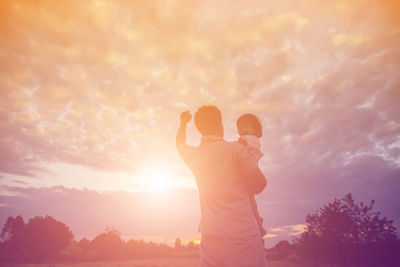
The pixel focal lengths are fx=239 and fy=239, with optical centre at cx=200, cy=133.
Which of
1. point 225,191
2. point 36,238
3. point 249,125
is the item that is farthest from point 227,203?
point 36,238

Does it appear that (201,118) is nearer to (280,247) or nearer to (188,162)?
(188,162)

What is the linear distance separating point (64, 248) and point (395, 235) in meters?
42.2

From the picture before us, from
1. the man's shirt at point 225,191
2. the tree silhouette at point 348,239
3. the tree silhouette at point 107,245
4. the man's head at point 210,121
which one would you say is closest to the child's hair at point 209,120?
the man's head at point 210,121

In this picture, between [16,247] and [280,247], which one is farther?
[16,247]

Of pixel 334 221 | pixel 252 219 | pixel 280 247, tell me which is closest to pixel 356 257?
pixel 334 221

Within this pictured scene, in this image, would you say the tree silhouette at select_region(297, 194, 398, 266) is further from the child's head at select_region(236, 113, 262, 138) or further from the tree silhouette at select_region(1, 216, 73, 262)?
the tree silhouette at select_region(1, 216, 73, 262)

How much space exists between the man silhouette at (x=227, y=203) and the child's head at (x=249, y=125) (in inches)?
9.6

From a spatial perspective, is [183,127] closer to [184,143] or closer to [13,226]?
[184,143]

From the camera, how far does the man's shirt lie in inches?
97.3

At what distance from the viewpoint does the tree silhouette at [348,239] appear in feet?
71.9

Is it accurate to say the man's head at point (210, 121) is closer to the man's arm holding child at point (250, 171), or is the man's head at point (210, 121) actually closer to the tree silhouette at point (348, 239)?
the man's arm holding child at point (250, 171)

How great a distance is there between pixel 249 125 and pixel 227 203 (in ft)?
3.01

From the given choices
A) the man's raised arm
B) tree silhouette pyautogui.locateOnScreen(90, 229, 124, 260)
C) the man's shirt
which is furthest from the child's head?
tree silhouette pyautogui.locateOnScreen(90, 229, 124, 260)

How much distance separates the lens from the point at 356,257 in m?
21.9
